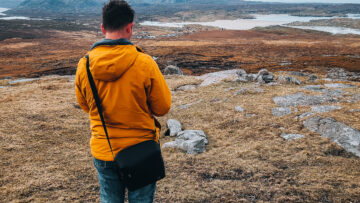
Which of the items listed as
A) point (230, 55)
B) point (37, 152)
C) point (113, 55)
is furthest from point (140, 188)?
point (230, 55)

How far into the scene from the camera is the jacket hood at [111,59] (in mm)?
1979

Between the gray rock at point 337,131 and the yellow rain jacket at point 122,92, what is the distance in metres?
5.59

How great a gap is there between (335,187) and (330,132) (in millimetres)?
2529

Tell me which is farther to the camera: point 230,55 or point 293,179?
point 230,55

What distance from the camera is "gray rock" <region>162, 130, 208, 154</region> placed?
644 centimetres

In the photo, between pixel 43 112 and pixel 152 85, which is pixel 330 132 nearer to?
pixel 152 85

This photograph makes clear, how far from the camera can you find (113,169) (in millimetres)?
2207

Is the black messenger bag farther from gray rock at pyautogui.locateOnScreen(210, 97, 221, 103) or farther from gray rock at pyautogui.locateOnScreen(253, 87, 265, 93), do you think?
gray rock at pyautogui.locateOnScreen(253, 87, 265, 93)

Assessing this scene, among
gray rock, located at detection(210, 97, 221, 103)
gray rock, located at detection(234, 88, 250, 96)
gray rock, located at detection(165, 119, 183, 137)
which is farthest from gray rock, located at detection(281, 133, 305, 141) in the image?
gray rock, located at detection(234, 88, 250, 96)

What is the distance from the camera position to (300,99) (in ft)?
31.8

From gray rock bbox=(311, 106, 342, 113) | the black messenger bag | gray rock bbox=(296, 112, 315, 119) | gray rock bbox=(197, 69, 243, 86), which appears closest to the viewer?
the black messenger bag

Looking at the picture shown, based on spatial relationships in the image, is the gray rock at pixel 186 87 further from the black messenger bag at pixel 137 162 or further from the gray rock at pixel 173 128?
the black messenger bag at pixel 137 162

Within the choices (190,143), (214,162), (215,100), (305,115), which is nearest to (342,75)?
(215,100)

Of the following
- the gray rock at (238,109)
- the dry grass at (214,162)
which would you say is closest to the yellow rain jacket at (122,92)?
the dry grass at (214,162)
